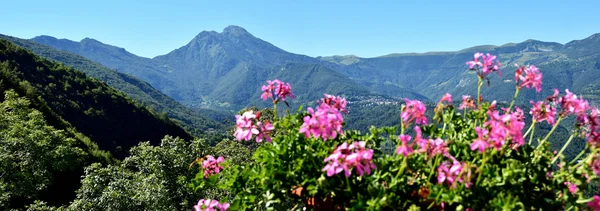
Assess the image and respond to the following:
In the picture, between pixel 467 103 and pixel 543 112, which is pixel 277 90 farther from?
pixel 543 112

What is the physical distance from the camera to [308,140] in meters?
2.71

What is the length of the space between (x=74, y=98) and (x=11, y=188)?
228 feet

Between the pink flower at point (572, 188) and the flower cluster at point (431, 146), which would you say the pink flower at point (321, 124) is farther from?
the pink flower at point (572, 188)

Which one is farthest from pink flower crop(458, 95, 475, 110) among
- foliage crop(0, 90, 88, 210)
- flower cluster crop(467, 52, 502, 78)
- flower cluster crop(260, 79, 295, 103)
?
foliage crop(0, 90, 88, 210)

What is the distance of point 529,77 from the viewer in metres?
2.80

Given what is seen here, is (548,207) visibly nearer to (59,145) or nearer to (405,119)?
(405,119)

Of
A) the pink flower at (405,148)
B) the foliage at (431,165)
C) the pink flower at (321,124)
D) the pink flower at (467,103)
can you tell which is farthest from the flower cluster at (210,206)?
the pink flower at (467,103)

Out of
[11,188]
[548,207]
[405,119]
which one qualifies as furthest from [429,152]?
[11,188]

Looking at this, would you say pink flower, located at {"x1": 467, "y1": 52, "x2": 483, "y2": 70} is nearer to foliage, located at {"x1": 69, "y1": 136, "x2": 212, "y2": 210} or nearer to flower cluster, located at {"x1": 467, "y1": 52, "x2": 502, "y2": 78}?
flower cluster, located at {"x1": 467, "y1": 52, "x2": 502, "y2": 78}

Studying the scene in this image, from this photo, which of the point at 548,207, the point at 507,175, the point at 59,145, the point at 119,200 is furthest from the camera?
the point at 59,145

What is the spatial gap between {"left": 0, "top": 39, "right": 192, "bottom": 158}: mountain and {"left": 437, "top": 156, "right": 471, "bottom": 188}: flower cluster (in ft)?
209

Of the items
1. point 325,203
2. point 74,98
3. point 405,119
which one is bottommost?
point 74,98

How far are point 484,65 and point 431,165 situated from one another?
3.26 ft

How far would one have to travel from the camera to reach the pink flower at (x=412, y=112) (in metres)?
2.62
